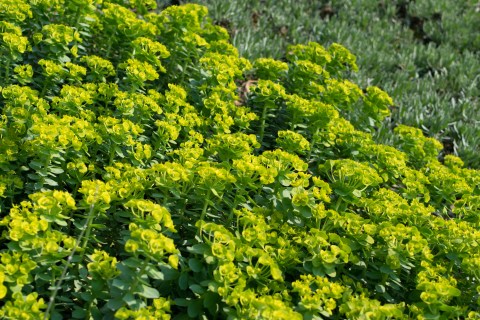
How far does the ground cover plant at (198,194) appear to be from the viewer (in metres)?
2.57

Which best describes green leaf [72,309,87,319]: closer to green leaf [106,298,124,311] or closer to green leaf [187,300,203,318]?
green leaf [106,298,124,311]

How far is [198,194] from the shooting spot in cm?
302

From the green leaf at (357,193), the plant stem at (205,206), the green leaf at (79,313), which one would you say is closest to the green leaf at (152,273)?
the green leaf at (79,313)

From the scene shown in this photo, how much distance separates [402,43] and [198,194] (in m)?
4.57

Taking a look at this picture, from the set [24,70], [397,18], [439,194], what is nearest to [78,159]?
[24,70]

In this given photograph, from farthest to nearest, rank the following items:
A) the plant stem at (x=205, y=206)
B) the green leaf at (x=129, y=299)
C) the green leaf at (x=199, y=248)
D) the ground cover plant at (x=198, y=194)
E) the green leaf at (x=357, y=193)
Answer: the green leaf at (x=357, y=193) → the plant stem at (x=205, y=206) → the green leaf at (x=199, y=248) → the ground cover plant at (x=198, y=194) → the green leaf at (x=129, y=299)

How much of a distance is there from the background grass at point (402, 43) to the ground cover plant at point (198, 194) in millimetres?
1089

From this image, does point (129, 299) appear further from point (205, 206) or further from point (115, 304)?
point (205, 206)

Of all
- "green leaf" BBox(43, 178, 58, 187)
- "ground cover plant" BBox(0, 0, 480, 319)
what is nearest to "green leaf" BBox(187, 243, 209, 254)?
"ground cover plant" BBox(0, 0, 480, 319)

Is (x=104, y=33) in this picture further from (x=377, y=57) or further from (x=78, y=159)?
(x=377, y=57)

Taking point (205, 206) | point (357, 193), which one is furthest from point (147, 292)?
point (357, 193)

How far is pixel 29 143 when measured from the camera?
3145mm

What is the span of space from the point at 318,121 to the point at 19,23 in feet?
6.80

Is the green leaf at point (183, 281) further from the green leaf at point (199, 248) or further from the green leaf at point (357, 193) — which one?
the green leaf at point (357, 193)
